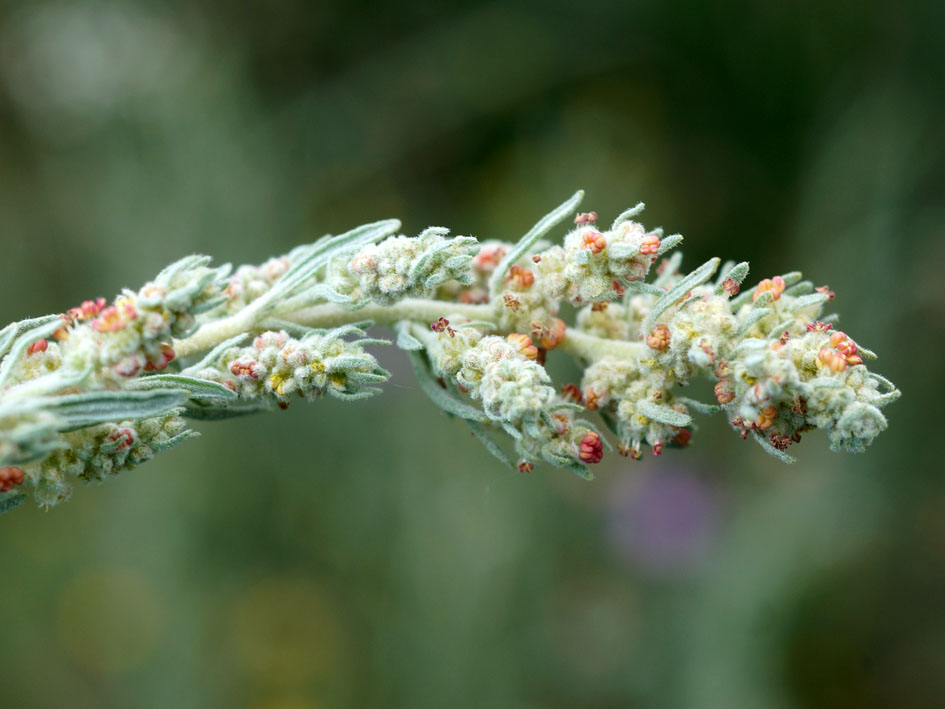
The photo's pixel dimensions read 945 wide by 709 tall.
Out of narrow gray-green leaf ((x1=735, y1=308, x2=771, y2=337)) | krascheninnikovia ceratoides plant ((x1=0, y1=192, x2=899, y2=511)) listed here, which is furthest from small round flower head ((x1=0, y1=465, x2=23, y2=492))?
narrow gray-green leaf ((x1=735, y1=308, x2=771, y2=337))

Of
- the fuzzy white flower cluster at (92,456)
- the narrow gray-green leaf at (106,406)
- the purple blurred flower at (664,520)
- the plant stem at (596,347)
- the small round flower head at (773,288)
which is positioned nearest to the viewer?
the narrow gray-green leaf at (106,406)

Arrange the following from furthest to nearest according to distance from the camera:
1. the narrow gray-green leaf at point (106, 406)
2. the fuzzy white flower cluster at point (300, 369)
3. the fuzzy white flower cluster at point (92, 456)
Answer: the fuzzy white flower cluster at point (300, 369)
the fuzzy white flower cluster at point (92, 456)
the narrow gray-green leaf at point (106, 406)

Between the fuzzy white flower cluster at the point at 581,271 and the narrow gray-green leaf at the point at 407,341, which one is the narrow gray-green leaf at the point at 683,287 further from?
the narrow gray-green leaf at the point at 407,341

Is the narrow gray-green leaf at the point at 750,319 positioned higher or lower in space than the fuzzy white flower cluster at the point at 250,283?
higher

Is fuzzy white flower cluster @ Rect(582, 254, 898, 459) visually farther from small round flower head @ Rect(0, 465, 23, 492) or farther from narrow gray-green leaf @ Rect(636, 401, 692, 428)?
small round flower head @ Rect(0, 465, 23, 492)

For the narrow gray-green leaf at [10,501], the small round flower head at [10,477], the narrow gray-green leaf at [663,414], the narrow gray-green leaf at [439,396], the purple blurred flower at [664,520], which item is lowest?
the purple blurred flower at [664,520]

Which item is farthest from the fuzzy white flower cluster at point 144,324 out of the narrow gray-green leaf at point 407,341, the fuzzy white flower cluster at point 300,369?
the narrow gray-green leaf at point 407,341

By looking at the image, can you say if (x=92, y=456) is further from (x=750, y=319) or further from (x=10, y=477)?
(x=750, y=319)

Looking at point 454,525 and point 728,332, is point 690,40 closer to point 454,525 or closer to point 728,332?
point 454,525
